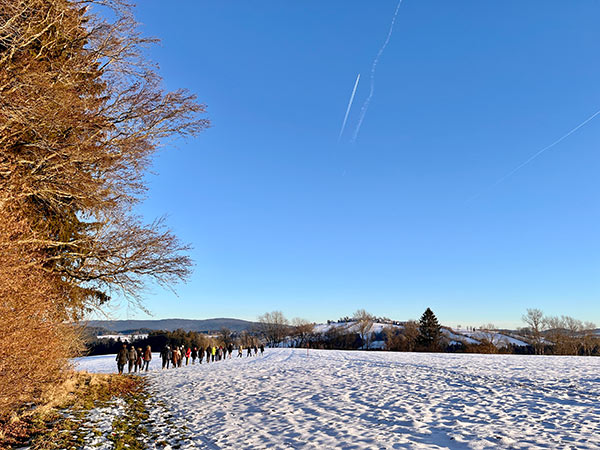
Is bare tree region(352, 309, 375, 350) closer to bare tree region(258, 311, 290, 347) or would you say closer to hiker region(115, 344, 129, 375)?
bare tree region(258, 311, 290, 347)

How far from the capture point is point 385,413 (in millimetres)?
9883

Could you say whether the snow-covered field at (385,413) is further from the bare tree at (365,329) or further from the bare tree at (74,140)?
the bare tree at (365,329)

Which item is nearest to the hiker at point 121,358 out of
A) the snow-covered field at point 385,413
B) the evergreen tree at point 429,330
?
the snow-covered field at point 385,413

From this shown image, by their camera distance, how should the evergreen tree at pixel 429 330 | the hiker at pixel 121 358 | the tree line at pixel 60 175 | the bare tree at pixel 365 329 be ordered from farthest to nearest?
1. the bare tree at pixel 365 329
2. the evergreen tree at pixel 429 330
3. the hiker at pixel 121 358
4. the tree line at pixel 60 175

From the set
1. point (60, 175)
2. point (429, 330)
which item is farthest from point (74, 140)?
point (429, 330)

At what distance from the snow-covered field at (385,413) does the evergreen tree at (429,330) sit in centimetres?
6203

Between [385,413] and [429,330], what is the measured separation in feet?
236

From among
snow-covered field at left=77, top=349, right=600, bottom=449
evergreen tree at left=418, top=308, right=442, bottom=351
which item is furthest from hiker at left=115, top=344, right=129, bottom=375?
evergreen tree at left=418, top=308, right=442, bottom=351

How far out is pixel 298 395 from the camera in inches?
511

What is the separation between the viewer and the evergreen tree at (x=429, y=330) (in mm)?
75125

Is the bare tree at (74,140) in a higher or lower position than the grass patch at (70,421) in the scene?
higher

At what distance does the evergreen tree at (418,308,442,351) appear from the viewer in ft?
246

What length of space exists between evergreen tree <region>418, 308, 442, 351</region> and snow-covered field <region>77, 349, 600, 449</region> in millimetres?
62030

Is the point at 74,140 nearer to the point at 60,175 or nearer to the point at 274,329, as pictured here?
the point at 60,175
